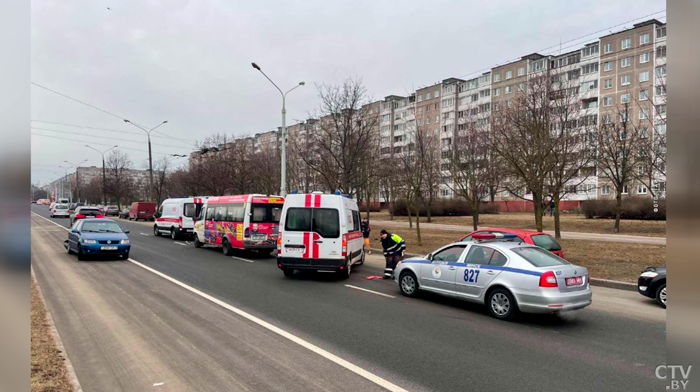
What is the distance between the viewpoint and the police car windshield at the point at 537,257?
25.1ft

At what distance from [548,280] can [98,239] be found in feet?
48.1

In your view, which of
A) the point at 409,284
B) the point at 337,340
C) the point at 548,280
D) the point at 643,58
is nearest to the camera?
the point at 337,340

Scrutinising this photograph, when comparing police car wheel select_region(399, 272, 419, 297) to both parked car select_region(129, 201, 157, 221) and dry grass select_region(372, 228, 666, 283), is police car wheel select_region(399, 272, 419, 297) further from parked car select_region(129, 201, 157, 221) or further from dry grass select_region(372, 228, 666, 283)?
parked car select_region(129, 201, 157, 221)

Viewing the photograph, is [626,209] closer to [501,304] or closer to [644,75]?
[644,75]

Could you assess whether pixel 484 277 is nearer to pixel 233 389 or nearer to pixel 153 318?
pixel 233 389

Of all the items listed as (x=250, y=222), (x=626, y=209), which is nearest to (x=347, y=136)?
(x=250, y=222)

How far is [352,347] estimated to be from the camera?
6016 millimetres

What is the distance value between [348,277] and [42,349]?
26.7ft

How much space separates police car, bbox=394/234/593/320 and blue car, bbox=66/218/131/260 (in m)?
11.5

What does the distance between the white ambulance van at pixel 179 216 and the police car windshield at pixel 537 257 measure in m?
21.2

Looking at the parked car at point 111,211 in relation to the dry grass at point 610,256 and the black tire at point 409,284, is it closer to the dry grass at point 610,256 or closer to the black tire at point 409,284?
the dry grass at point 610,256

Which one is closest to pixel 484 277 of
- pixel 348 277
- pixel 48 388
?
pixel 348 277

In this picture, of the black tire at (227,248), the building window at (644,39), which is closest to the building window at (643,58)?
the building window at (644,39)

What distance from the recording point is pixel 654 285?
918 cm
